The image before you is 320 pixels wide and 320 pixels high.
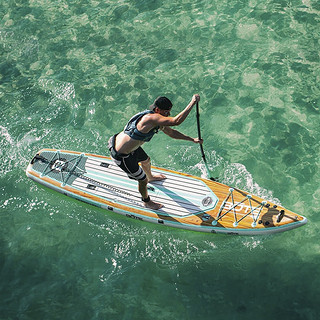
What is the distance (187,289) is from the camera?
8.26 m

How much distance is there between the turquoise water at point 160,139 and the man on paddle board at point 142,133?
1.50 metres

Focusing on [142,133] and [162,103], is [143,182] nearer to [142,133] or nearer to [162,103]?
[142,133]

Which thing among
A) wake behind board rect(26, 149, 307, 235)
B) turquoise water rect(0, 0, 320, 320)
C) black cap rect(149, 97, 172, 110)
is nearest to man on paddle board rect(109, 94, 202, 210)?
black cap rect(149, 97, 172, 110)

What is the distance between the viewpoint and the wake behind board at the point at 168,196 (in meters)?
8.47

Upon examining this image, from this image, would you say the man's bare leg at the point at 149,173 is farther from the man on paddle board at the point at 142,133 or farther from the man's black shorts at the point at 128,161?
the man's black shorts at the point at 128,161

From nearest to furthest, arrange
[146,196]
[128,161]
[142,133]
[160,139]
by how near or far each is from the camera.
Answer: [142,133] → [128,161] → [146,196] → [160,139]

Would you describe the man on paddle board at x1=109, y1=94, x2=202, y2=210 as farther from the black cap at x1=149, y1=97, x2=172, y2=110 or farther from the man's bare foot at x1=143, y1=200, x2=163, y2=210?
the man's bare foot at x1=143, y1=200, x2=163, y2=210

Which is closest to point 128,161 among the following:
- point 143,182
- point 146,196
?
point 143,182

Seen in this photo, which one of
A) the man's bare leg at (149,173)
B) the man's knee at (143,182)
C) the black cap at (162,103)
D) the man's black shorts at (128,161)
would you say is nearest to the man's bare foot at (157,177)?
the man's bare leg at (149,173)

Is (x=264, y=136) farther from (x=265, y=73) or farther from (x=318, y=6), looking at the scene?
(x=318, y=6)

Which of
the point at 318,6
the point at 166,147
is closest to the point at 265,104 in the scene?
the point at 166,147

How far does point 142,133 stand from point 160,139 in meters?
3.00

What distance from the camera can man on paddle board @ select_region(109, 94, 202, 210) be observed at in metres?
7.34

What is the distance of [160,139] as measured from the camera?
10.6 metres
